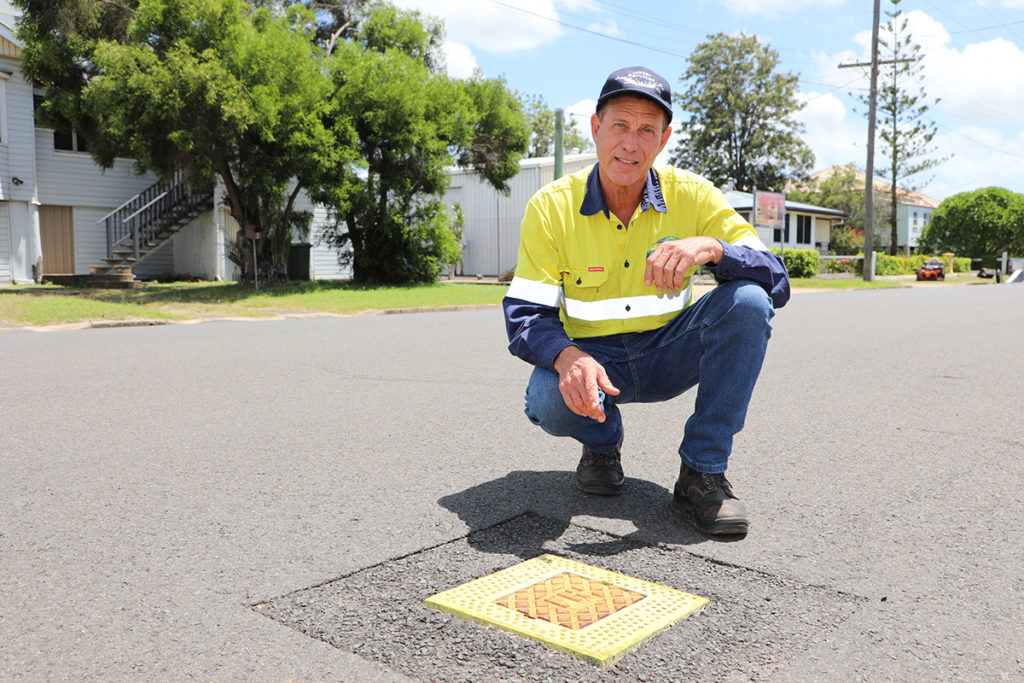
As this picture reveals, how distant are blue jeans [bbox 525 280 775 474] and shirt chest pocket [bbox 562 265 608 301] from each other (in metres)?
0.22

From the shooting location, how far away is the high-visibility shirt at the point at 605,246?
3273 mm

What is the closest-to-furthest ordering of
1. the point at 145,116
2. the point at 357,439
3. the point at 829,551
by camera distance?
1. the point at 829,551
2. the point at 357,439
3. the point at 145,116

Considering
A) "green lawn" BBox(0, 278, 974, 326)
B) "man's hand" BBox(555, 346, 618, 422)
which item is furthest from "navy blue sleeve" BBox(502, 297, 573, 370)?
"green lawn" BBox(0, 278, 974, 326)

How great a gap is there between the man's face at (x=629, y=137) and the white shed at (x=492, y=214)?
29.9 metres

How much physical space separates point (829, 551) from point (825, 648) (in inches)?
30.8

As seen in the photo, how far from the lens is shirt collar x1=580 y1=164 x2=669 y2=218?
3357 millimetres

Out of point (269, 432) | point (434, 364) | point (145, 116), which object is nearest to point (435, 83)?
point (145, 116)

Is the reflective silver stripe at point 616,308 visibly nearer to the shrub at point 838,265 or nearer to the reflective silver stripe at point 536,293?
the reflective silver stripe at point 536,293

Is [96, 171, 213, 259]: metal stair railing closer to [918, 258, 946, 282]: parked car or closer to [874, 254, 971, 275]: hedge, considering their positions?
[874, 254, 971, 275]: hedge

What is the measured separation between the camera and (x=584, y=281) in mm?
3377

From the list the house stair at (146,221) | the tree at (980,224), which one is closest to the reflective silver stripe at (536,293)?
the house stair at (146,221)

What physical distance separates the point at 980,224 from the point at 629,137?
62.0 metres

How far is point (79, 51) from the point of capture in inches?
797

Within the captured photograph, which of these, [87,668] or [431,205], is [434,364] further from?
[431,205]
